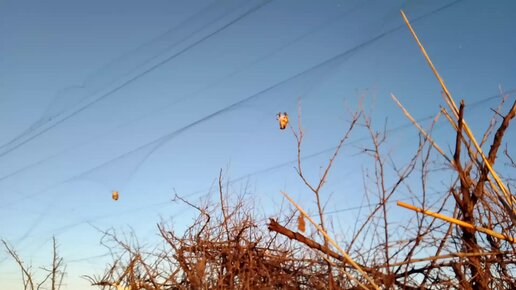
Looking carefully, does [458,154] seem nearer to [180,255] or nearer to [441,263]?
[441,263]

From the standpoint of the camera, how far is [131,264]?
2693 millimetres

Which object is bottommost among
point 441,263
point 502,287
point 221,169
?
point 502,287

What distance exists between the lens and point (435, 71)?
1.33 meters

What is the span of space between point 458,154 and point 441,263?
0.58m

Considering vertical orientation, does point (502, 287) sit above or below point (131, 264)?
below

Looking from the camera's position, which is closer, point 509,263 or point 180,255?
point 509,263

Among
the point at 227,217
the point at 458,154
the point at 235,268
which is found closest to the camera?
the point at 458,154

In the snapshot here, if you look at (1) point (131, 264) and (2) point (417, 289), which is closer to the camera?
(2) point (417, 289)

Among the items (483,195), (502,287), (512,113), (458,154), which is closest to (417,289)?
(502,287)

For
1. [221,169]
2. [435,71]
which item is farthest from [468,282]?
[221,169]

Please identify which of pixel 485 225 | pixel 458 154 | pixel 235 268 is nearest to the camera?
pixel 458 154

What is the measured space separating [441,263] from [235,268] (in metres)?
1.09

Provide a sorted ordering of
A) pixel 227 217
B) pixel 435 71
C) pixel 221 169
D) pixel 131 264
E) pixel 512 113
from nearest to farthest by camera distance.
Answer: pixel 435 71 < pixel 512 113 < pixel 131 264 < pixel 227 217 < pixel 221 169

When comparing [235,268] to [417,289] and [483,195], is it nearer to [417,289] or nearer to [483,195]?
[417,289]
